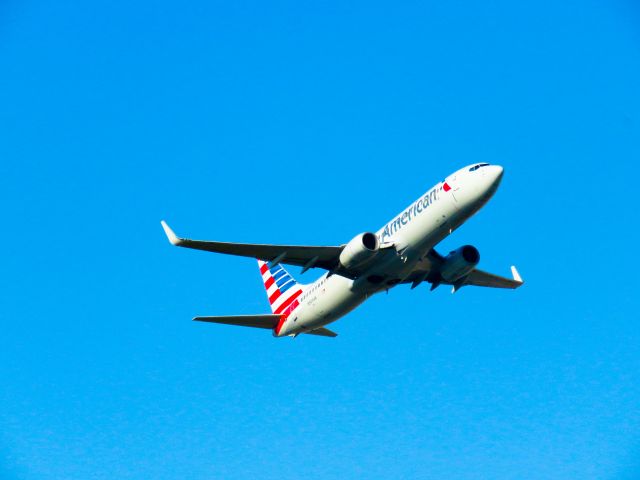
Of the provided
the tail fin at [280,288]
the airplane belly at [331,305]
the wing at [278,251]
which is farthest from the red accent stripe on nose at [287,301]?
the wing at [278,251]

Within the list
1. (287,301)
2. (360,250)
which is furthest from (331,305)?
(287,301)

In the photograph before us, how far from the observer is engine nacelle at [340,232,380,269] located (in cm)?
4603

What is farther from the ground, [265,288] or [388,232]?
[265,288]

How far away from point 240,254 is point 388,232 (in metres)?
8.24

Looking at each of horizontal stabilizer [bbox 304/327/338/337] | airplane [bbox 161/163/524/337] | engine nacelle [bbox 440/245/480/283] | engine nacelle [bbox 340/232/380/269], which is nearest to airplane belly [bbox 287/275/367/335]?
airplane [bbox 161/163/524/337]

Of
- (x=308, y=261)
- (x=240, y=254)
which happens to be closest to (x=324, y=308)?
(x=308, y=261)

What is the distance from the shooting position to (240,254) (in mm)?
46969

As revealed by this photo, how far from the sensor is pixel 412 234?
46.0 m

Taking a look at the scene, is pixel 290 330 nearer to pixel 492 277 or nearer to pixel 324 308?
pixel 324 308

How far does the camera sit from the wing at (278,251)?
4472 centimetres

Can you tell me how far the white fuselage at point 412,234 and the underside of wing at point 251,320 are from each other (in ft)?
14.0

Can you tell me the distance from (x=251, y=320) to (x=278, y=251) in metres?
7.84

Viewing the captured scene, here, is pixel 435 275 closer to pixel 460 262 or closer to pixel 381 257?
pixel 460 262

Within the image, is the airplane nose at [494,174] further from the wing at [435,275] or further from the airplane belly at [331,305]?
the airplane belly at [331,305]
